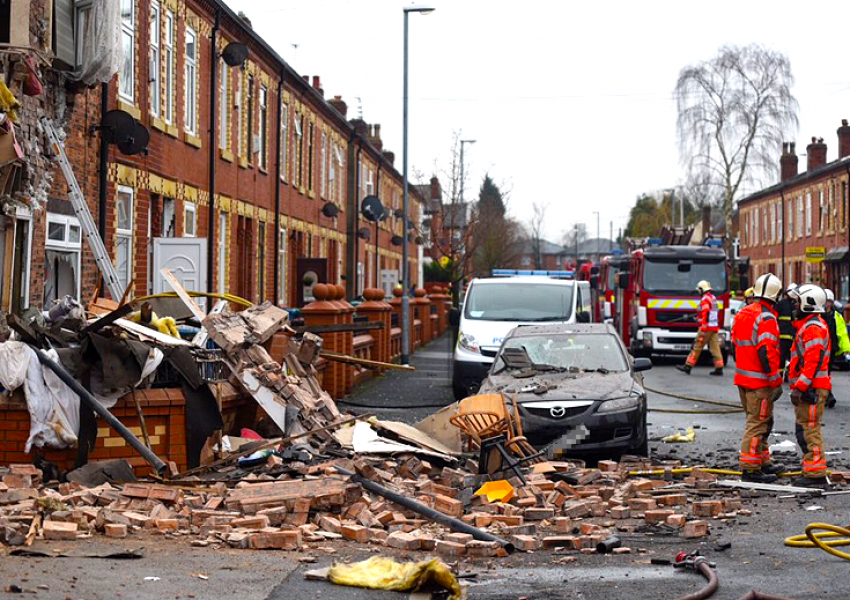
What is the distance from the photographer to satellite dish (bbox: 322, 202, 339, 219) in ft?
129

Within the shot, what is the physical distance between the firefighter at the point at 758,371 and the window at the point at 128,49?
36.7ft

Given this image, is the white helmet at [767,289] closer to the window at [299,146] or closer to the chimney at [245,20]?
the chimney at [245,20]

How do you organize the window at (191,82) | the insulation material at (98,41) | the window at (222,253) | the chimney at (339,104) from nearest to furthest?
the insulation material at (98,41) < the window at (191,82) < the window at (222,253) < the chimney at (339,104)

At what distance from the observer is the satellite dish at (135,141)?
17.8m

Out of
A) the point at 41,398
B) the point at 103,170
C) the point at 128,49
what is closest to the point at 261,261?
the point at 128,49

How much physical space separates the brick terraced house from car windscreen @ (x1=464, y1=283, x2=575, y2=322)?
25406 millimetres

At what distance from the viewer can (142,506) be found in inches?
346

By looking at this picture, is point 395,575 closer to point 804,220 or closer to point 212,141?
point 212,141

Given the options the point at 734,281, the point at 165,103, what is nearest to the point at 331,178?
the point at 734,281

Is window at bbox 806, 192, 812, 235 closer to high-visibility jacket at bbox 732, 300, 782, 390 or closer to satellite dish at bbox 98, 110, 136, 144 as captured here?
satellite dish at bbox 98, 110, 136, 144

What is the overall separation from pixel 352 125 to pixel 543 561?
1589 inches

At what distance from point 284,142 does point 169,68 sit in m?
11.4

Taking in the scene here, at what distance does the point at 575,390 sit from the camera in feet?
41.0

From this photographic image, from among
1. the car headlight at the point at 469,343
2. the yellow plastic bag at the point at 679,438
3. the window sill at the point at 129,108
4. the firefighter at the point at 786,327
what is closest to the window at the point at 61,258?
the window sill at the point at 129,108
